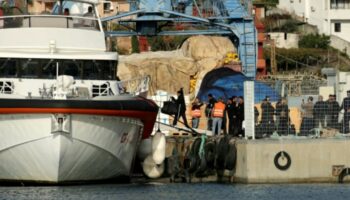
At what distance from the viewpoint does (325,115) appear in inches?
1382

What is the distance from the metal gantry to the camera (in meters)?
51.9

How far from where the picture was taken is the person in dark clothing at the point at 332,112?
34969mm

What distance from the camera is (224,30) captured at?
54094 millimetres

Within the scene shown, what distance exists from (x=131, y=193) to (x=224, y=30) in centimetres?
2267

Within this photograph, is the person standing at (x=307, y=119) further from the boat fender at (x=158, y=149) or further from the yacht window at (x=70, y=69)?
the yacht window at (x=70, y=69)

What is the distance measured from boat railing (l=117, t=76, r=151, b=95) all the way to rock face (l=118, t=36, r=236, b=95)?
12.5 m

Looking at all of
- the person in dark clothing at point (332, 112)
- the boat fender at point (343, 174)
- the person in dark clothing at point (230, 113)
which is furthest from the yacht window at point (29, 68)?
the boat fender at point (343, 174)

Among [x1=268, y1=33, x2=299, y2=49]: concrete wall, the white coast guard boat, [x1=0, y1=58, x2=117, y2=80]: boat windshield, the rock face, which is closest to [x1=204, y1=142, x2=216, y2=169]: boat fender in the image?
the white coast guard boat

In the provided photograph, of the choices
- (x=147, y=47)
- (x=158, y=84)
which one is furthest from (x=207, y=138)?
(x=147, y=47)

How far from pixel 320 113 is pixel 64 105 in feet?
23.8

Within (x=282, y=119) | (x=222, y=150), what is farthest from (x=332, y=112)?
(x=222, y=150)

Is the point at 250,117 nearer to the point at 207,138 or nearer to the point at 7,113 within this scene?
the point at 207,138

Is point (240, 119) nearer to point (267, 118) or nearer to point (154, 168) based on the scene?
point (267, 118)

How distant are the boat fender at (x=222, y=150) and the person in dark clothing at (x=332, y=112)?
274 centimetres
